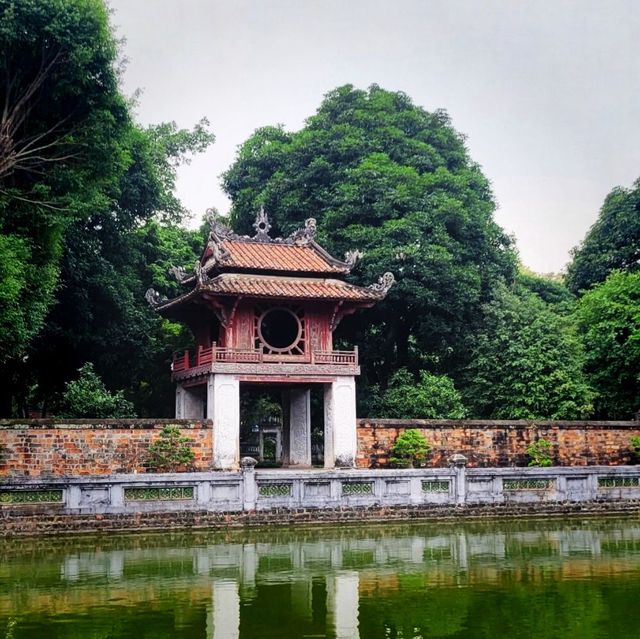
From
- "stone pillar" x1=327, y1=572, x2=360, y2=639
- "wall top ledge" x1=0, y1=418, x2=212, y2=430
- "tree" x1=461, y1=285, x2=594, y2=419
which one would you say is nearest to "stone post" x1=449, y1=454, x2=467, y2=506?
"wall top ledge" x1=0, y1=418, x2=212, y2=430

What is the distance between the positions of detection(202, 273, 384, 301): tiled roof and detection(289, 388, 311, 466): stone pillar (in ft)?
12.7

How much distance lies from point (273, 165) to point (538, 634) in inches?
1161

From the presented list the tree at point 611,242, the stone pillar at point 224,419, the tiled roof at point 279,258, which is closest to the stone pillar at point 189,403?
the stone pillar at point 224,419

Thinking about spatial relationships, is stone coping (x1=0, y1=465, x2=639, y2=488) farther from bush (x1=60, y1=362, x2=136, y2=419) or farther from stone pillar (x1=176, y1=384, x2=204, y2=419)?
stone pillar (x1=176, y1=384, x2=204, y2=419)

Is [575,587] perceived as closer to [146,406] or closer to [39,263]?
[39,263]

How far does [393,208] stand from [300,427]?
9.35 meters

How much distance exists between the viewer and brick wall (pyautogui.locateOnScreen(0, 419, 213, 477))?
790 inches

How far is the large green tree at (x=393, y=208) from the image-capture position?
3014cm

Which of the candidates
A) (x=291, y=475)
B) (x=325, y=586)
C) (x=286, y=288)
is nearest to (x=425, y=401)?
(x=286, y=288)

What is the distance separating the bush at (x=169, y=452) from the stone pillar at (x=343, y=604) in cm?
1058

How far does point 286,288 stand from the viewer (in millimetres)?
24703

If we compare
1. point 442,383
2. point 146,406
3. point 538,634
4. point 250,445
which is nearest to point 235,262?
point 442,383

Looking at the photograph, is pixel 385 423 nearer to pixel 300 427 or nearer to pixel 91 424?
pixel 300 427

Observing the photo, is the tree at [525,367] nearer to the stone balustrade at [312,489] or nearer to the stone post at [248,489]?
the stone balustrade at [312,489]
